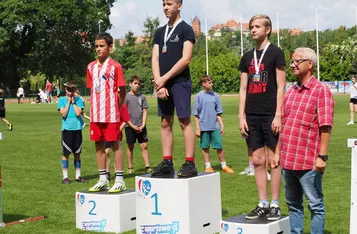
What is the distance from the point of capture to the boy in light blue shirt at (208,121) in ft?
45.4

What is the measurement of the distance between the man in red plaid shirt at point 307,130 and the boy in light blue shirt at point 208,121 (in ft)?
23.4

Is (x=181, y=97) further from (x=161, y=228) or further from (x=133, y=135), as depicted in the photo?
(x=133, y=135)

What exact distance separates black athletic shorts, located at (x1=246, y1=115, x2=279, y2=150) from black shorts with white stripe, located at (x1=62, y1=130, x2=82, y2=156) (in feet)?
19.6

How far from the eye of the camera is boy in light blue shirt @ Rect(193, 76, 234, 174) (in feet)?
45.4

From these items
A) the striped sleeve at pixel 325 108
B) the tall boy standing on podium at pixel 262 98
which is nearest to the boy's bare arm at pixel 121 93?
the tall boy standing on podium at pixel 262 98

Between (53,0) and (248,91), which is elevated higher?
(53,0)

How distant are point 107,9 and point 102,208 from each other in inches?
2927

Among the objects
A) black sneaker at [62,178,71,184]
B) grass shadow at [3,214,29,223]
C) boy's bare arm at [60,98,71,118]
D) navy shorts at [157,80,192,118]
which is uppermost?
navy shorts at [157,80,192,118]

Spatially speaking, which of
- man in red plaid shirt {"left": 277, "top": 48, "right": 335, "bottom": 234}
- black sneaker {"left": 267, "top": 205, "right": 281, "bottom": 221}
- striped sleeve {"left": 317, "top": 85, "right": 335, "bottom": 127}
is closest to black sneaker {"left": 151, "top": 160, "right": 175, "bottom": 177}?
black sneaker {"left": 267, "top": 205, "right": 281, "bottom": 221}

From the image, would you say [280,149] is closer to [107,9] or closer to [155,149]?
[155,149]

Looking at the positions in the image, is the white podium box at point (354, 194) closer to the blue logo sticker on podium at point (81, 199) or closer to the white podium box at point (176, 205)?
the white podium box at point (176, 205)

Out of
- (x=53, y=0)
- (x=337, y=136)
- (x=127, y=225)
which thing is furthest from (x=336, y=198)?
(x=53, y=0)

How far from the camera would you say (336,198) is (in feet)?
33.5

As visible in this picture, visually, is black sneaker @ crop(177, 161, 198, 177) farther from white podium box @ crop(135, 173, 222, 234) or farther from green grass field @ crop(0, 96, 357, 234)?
green grass field @ crop(0, 96, 357, 234)
